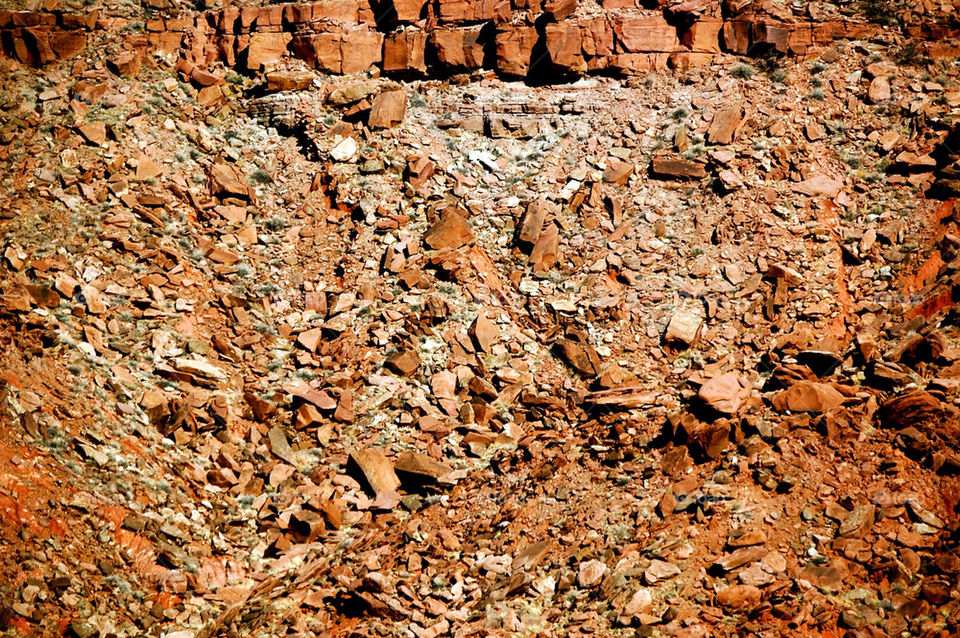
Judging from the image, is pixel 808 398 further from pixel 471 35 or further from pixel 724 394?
pixel 471 35

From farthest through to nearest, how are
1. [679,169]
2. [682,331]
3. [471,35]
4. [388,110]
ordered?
[471,35] → [388,110] → [679,169] → [682,331]

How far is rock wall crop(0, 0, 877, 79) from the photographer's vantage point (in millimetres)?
17641

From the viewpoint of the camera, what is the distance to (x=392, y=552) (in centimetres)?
1122

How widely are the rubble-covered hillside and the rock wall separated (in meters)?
0.07

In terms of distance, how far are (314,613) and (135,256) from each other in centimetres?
726

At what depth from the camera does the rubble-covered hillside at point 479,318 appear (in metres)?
10.2

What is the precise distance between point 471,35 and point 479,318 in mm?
7726

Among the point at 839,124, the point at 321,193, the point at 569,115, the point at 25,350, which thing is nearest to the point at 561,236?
the point at 569,115

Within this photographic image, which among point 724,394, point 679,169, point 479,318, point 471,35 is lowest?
point 724,394

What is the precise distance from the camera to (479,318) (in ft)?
45.6

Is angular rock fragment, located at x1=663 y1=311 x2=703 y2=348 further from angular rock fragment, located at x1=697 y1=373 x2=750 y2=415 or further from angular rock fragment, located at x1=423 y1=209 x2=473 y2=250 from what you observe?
angular rock fragment, located at x1=423 y1=209 x2=473 y2=250

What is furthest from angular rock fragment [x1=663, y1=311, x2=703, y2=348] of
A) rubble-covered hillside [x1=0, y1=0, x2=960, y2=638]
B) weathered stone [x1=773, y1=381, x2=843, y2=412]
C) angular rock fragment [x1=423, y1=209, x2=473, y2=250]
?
angular rock fragment [x1=423, y1=209, x2=473, y2=250]

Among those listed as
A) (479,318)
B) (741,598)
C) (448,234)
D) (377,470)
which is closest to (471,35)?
(448,234)

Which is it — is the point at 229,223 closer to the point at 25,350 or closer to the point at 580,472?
the point at 25,350
